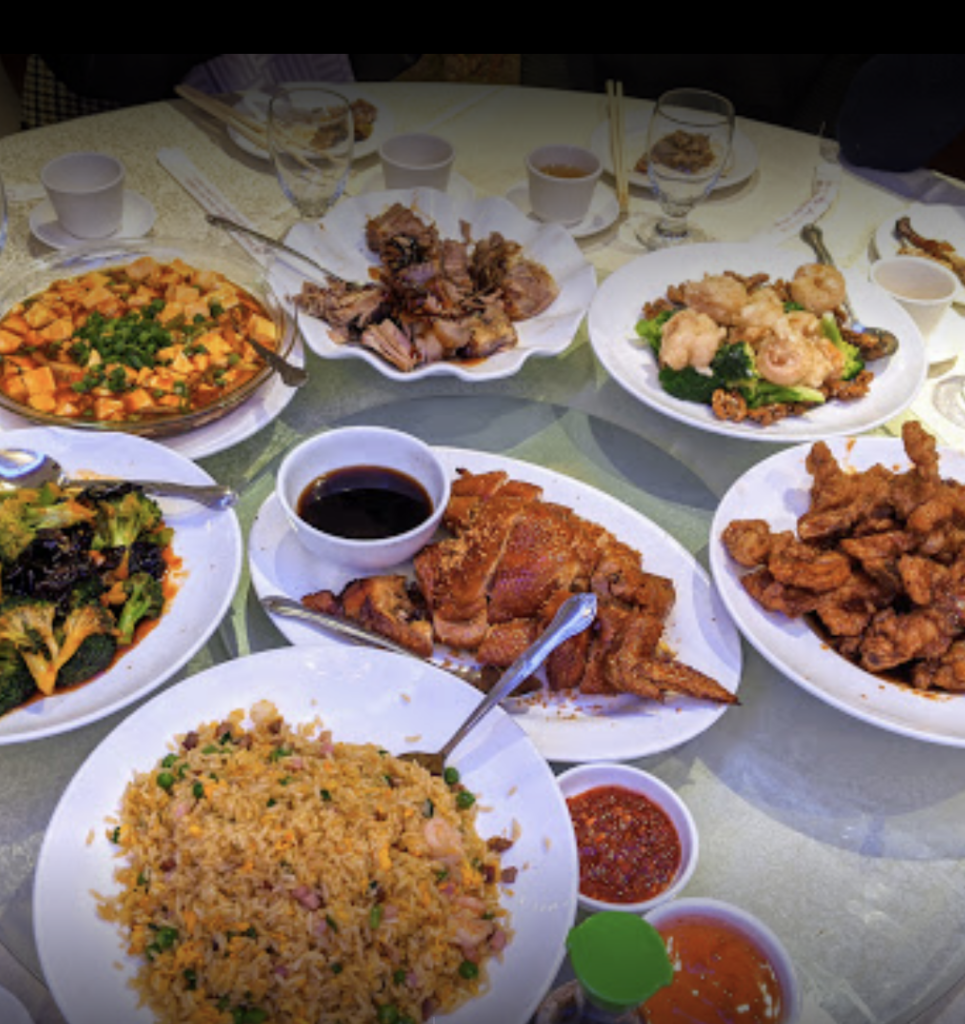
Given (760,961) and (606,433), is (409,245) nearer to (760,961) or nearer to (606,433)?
(606,433)

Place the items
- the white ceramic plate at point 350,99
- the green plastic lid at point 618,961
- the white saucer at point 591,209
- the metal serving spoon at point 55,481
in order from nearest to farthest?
the green plastic lid at point 618,961
the metal serving spoon at point 55,481
the white saucer at point 591,209
the white ceramic plate at point 350,99

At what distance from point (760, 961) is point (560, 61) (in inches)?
207

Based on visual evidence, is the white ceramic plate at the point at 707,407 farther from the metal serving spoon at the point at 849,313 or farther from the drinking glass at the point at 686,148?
the drinking glass at the point at 686,148

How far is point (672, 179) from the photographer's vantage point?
3607 millimetres

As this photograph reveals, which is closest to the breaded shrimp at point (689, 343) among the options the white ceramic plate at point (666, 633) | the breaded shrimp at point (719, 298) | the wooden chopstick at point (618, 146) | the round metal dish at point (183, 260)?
the breaded shrimp at point (719, 298)

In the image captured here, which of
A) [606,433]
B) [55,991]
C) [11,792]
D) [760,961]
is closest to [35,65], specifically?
[606,433]

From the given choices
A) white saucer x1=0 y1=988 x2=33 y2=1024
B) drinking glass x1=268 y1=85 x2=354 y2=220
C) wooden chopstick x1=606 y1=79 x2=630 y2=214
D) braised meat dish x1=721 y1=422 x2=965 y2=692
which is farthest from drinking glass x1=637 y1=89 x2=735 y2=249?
white saucer x1=0 y1=988 x2=33 y2=1024

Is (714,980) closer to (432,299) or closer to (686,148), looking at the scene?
(432,299)

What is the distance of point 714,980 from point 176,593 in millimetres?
1505

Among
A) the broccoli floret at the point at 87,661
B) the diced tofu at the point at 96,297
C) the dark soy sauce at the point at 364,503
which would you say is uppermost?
the diced tofu at the point at 96,297

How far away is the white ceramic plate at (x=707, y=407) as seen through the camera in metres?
2.95

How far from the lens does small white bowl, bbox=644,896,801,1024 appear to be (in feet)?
5.81

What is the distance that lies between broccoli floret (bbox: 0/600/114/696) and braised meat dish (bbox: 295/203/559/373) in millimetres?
1284

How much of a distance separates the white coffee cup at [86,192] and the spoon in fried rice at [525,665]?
2439 millimetres
